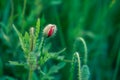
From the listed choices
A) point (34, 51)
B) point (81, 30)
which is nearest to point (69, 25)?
point (81, 30)

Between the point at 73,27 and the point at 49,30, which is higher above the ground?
the point at 73,27

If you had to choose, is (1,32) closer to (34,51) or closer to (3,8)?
(3,8)

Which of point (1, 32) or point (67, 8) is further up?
point (67, 8)

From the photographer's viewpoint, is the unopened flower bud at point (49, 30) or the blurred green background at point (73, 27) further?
the blurred green background at point (73, 27)

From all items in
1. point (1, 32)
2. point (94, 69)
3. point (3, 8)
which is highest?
point (3, 8)

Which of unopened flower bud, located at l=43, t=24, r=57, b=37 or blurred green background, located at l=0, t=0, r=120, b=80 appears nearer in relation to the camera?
unopened flower bud, located at l=43, t=24, r=57, b=37

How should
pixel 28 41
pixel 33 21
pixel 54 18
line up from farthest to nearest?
1. pixel 54 18
2. pixel 33 21
3. pixel 28 41

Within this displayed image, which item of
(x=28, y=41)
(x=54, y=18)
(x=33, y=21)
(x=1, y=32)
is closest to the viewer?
(x=28, y=41)

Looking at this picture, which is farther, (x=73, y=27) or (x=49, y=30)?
(x=73, y=27)
